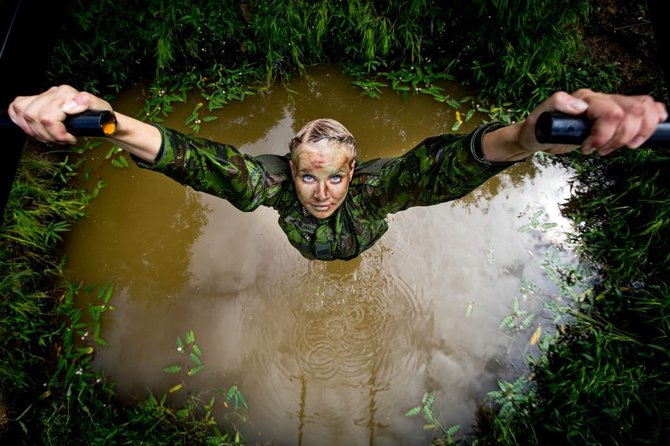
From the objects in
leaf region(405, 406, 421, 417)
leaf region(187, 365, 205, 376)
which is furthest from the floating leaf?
leaf region(405, 406, 421, 417)

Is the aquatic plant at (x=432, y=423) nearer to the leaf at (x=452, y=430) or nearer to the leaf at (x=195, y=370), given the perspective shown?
the leaf at (x=452, y=430)

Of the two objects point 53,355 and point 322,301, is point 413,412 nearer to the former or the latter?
point 322,301

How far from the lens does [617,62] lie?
12.3ft

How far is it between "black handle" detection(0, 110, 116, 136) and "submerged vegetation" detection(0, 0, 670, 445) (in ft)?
9.09

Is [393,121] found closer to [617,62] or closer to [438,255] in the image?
[438,255]

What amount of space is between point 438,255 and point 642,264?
1778mm

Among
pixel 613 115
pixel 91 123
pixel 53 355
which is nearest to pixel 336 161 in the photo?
pixel 91 123

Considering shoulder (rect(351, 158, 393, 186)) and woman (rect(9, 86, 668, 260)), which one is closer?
woman (rect(9, 86, 668, 260))

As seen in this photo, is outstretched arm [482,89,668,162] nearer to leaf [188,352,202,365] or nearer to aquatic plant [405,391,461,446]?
aquatic plant [405,391,461,446]

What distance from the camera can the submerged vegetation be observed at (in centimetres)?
305

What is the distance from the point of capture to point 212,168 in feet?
5.97

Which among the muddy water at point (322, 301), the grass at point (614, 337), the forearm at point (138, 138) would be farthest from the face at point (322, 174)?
the grass at point (614, 337)

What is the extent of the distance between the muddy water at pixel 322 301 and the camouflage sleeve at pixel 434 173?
4.65 ft

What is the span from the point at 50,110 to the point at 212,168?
29.5 inches
